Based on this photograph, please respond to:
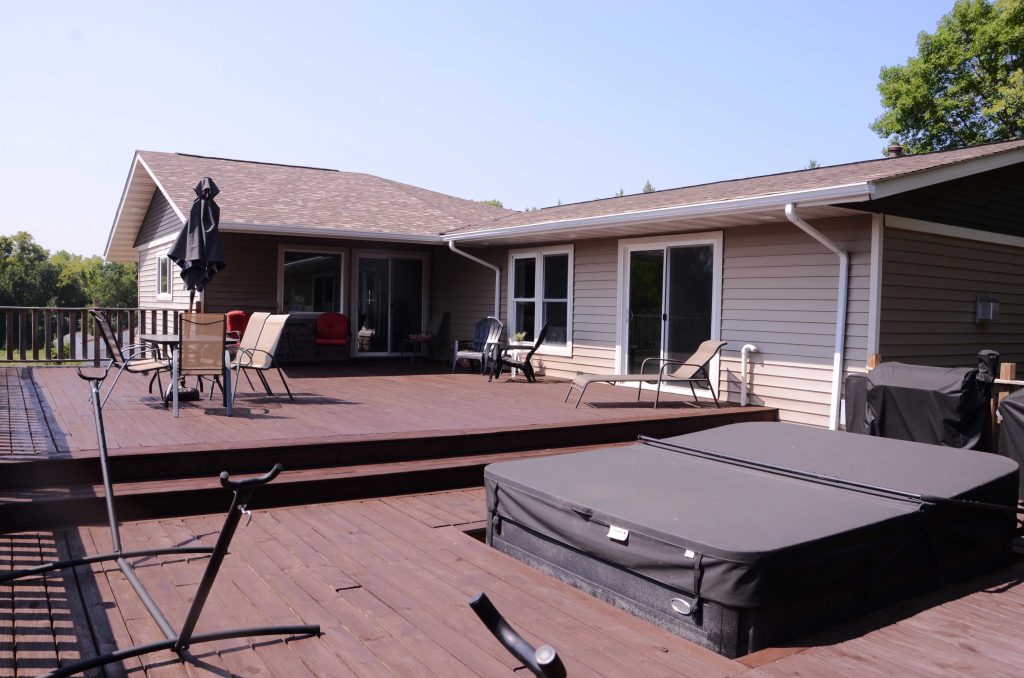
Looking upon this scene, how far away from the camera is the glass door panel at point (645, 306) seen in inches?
338

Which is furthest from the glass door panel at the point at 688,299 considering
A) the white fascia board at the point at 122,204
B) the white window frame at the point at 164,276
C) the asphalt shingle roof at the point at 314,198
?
the white fascia board at the point at 122,204

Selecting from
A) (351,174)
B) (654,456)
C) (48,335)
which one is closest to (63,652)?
(654,456)

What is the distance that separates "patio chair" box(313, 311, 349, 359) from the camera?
36.9ft

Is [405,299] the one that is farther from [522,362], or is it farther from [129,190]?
[129,190]

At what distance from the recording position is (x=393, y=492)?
4.82 m

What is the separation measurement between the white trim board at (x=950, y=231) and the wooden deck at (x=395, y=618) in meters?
3.75

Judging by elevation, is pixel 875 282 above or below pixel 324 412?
above

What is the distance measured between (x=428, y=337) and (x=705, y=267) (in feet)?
16.7

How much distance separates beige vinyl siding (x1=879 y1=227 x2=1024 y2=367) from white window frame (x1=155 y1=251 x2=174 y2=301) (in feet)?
34.5

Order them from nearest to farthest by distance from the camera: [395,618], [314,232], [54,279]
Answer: [395,618] → [314,232] → [54,279]

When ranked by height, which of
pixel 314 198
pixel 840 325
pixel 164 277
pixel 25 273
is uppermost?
pixel 25 273

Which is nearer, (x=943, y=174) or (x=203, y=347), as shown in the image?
(x=203, y=347)

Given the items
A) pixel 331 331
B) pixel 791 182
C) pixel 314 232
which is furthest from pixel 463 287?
pixel 791 182

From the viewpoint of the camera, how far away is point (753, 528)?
2.94m
